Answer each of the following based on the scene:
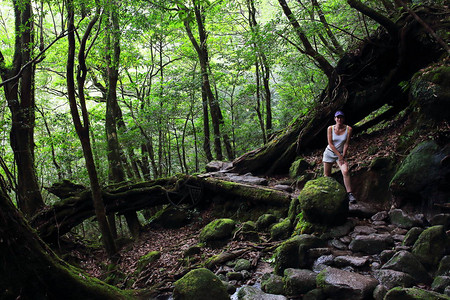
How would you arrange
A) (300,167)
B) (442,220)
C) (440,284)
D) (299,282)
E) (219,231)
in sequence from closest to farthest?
1. (440,284)
2. (299,282)
3. (442,220)
4. (219,231)
5. (300,167)

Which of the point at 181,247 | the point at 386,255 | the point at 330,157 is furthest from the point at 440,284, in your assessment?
the point at 181,247

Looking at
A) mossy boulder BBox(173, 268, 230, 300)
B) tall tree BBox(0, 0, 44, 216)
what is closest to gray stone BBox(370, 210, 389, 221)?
mossy boulder BBox(173, 268, 230, 300)

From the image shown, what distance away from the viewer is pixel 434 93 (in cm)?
595

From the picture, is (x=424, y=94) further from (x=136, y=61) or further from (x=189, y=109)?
(x=136, y=61)

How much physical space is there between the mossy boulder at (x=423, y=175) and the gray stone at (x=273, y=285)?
3.07 meters

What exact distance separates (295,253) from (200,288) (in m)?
1.81

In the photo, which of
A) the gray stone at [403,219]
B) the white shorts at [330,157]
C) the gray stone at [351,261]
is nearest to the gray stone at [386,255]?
the gray stone at [351,261]

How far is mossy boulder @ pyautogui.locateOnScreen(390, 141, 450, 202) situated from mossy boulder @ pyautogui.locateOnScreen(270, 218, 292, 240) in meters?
2.30

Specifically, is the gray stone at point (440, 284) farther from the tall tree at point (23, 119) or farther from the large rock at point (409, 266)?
the tall tree at point (23, 119)

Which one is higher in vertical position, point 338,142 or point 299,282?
point 338,142

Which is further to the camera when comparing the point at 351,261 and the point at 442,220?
the point at 442,220

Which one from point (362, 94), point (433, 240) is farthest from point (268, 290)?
point (362, 94)

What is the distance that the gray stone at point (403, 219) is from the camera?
513 cm

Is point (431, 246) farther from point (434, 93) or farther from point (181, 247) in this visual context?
point (181, 247)
